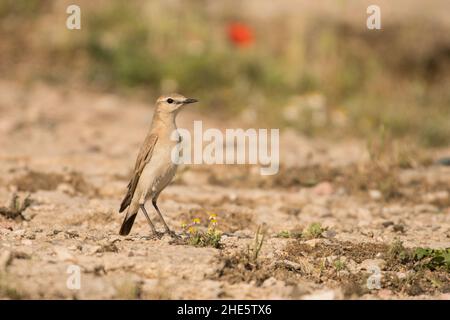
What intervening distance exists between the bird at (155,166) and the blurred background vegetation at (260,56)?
198 inches

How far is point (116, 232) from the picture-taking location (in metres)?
7.71

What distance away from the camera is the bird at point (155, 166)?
7480 mm

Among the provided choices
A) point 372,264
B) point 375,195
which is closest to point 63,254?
point 372,264

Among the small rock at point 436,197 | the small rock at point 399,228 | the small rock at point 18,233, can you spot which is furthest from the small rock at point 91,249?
the small rock at point 436,197

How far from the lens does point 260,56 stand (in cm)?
1495

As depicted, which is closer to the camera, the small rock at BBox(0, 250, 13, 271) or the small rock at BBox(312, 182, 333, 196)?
the small rock at BBox(0, 250, 13, 271)

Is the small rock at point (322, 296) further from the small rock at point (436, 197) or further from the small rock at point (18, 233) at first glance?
the small rock at point (436, 197)

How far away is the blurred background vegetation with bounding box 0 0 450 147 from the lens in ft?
44.5

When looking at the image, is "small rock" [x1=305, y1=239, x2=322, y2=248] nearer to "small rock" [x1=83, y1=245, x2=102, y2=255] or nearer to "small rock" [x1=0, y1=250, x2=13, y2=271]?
"small rock" [x1=83, y1=245, x2=102, y2=255]

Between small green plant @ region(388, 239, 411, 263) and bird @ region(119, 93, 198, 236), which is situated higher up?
bird @ region(119, 93, 198, 236)

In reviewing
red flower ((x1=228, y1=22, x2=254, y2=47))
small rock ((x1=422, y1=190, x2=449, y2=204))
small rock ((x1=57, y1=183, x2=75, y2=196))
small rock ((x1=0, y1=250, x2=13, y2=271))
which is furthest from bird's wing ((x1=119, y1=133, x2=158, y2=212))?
red flower ((x1=228, y1=22, x2=254, y2=47))

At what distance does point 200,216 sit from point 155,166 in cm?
106

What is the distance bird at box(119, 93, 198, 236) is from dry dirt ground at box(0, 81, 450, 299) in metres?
0.28

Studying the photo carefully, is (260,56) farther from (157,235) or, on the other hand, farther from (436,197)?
(157,235)
